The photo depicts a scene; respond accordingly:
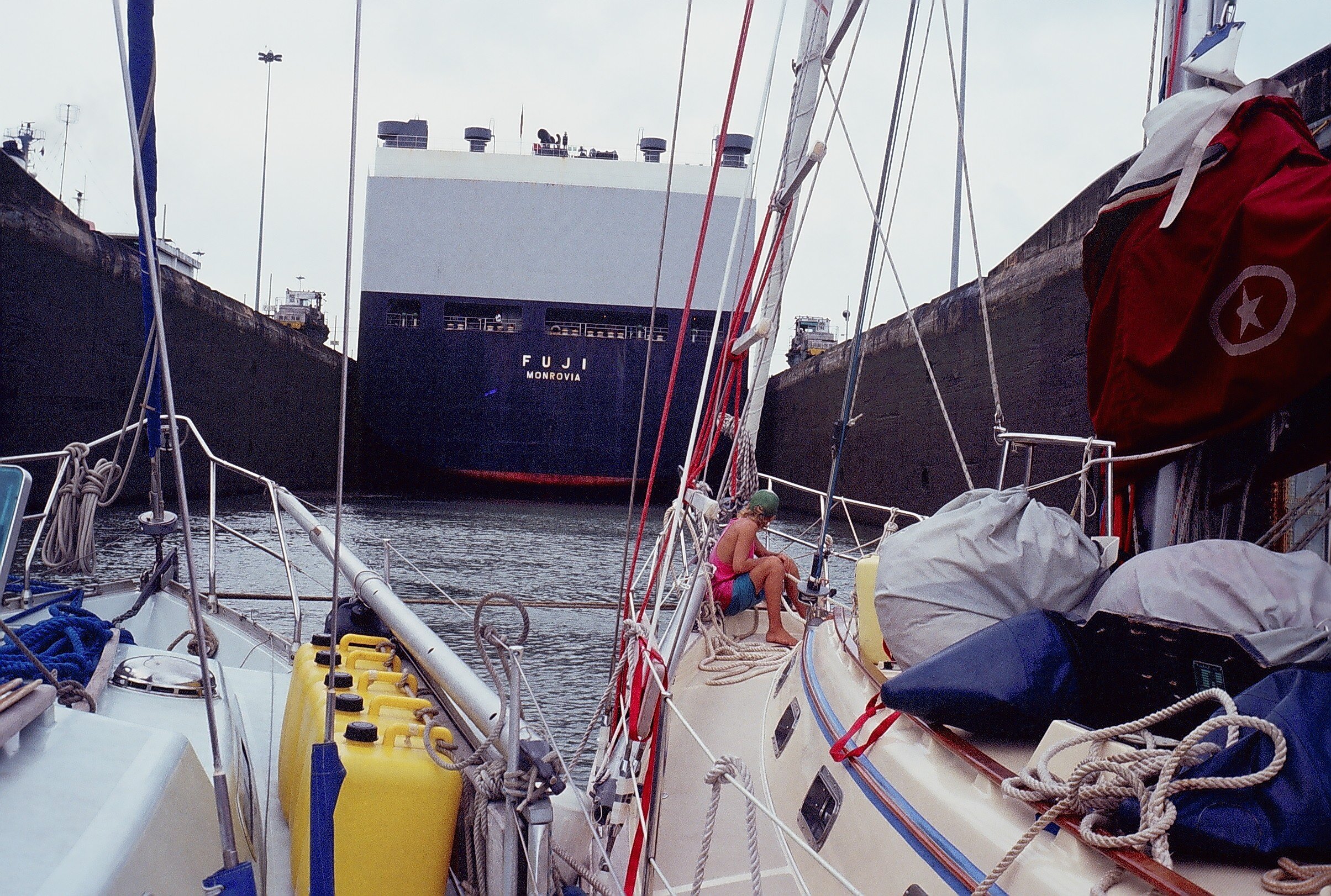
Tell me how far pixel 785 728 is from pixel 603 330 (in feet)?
57.6

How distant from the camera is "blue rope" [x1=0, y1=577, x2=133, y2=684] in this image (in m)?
1.55

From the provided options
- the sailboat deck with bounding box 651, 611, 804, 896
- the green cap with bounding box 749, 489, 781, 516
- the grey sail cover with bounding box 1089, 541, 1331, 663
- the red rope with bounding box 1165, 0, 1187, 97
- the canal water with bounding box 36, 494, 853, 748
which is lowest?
the canal water with bounding box 36, 494, 853, 748

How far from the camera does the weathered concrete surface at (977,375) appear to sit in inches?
301

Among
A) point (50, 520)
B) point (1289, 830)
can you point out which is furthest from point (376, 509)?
point (1289, 830)

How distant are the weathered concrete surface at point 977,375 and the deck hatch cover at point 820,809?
3.04 meters

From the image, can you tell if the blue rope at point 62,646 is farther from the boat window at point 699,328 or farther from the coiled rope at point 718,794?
the boat window at point 699,328

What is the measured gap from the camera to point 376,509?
13148 mm

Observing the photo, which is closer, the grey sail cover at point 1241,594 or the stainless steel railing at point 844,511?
the grey sail cover at point 1241,594

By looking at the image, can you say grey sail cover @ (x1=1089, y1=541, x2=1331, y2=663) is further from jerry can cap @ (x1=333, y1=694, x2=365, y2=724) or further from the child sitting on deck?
the child sitting on deck

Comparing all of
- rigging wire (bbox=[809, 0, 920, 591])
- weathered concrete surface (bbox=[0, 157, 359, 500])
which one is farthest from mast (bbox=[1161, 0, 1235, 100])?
weathered concrete surface (bbox=[0, 157, 359, 500])

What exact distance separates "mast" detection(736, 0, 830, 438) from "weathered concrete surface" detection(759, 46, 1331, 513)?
1.79m

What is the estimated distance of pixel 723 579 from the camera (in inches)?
118

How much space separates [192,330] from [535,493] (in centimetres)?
723

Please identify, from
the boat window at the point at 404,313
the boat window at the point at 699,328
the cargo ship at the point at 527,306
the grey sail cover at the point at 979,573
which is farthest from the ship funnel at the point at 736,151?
Answer: the grey sail cover at the point at 979,573
